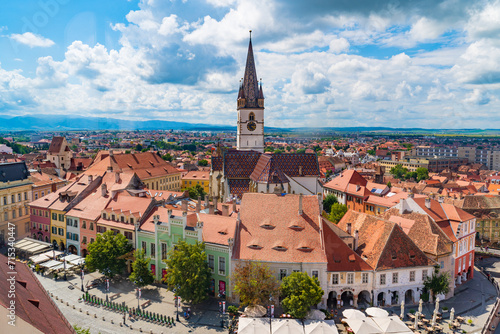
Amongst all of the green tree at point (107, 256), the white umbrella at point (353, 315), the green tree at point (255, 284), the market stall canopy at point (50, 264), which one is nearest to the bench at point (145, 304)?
the green tree at point (107, 256)

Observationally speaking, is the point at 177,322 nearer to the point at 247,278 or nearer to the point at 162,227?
the point at 247,278

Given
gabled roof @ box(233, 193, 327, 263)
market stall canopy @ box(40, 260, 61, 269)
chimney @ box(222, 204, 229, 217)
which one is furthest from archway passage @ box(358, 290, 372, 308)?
market stall canopy @ box(40, 260, 61, 269)

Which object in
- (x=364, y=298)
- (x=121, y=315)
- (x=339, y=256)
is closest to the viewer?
(x=121, y=315)

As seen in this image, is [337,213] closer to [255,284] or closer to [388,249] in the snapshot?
[388,249]

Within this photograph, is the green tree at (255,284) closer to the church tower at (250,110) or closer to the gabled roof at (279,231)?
the gabled roof at (279,231)

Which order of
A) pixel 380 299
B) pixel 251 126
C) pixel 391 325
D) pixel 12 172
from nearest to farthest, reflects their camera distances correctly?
pixel 391 325 → pixel 380 299 → pixel 12 172 → pixel 251 126

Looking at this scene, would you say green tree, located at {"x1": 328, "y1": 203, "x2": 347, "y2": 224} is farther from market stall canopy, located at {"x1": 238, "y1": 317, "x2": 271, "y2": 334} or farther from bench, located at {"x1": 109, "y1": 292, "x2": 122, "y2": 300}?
bench, located at {"x1": 109, "y1": 292, "x2": 122, "y2": 300}

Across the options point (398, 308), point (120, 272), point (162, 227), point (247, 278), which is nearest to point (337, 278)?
point (398, 308)

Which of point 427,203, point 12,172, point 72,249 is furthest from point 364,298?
point 12,172
